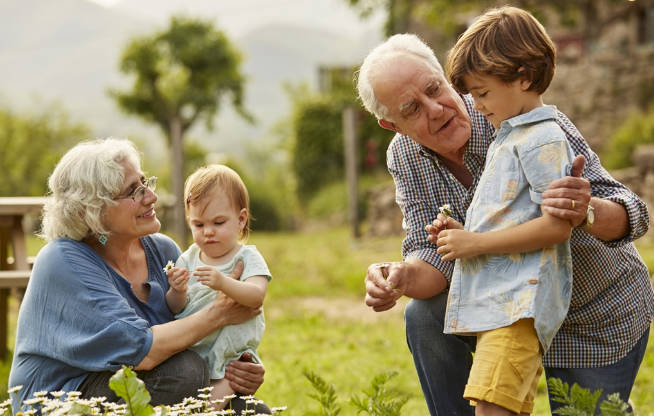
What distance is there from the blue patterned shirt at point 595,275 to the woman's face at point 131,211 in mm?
1012

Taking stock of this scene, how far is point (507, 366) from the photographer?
7.81 feet

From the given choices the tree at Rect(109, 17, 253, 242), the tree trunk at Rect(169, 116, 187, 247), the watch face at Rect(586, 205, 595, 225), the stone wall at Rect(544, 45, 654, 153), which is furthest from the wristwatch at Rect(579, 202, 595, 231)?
the tree at Rect(109, 17, 253, 242)

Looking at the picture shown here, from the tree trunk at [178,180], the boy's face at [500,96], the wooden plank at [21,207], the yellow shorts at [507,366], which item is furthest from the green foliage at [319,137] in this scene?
the yellow shorts at [507,366]

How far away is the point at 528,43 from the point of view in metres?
2.48

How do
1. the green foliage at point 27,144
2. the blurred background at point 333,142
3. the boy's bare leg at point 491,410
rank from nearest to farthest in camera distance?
the boy's bare leg at point 491,410
the blurred background at point 333,142
the green foliage at point 27,144

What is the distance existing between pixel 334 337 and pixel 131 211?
404 cm

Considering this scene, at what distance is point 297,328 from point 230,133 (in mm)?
177231

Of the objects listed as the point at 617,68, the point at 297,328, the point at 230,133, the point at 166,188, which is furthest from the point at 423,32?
the point at 230,133

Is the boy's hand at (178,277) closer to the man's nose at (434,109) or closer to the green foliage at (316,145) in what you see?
the man's nose at (434,109)

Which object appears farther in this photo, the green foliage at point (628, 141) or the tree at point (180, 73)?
the tree at point (180, 73)

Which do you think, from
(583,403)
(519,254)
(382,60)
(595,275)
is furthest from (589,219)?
(382,60)

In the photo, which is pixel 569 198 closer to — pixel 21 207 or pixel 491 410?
pixel 491 410

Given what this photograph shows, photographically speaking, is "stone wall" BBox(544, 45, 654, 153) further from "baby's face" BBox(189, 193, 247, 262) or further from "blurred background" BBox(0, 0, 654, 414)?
"baby's face" BBox(189, 193, 247, 262)

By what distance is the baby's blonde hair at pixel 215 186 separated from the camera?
3.05 metres
